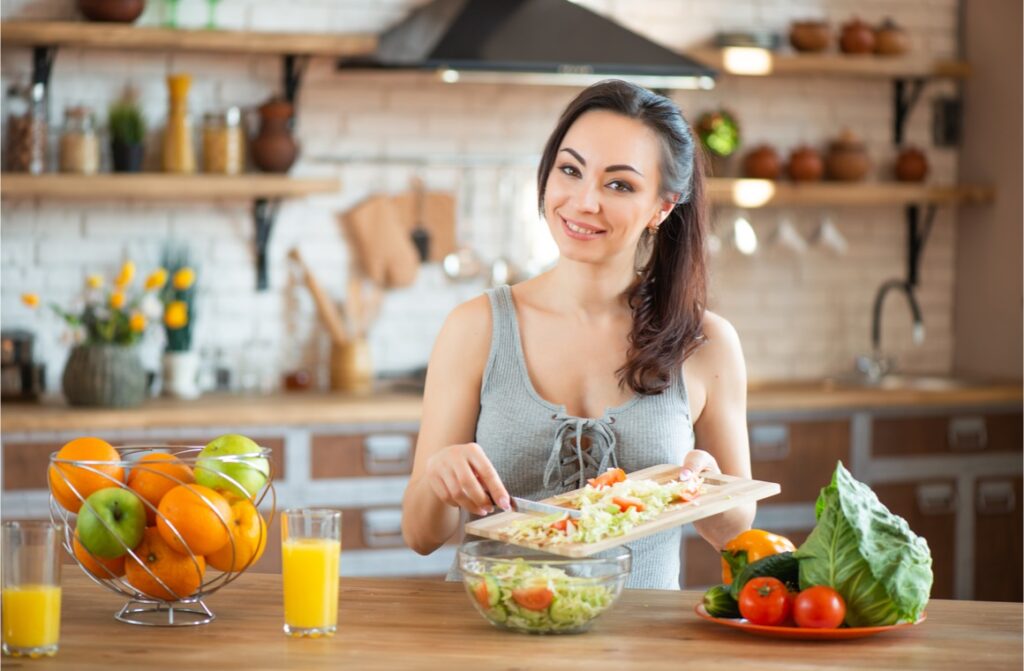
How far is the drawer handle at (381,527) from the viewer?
3930 millimetres

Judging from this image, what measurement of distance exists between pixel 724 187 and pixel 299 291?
149cm

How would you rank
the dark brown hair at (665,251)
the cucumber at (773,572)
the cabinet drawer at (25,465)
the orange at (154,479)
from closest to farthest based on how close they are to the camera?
the orange at (154,479) → the cucumber at (773,572) → the dark brown hair at (665,251) → the cabinet drawer at (25,465)

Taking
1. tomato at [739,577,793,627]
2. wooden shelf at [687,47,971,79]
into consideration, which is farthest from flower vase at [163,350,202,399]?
tomato at [739,577,793,627]

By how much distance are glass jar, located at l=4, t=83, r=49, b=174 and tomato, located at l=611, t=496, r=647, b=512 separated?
2.86 m

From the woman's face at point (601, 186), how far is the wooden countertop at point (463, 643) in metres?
0.63

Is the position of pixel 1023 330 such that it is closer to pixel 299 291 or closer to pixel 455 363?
pixel 299 291

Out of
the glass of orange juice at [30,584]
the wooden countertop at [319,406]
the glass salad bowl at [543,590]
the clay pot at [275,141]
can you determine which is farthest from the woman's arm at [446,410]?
the clay pot at [275,141]

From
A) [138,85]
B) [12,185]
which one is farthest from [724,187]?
[12,185]

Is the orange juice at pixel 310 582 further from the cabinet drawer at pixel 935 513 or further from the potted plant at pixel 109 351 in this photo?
the cabinet drawer at pixel 935 513

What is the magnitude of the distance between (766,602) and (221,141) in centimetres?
301

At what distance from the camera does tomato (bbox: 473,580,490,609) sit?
5.39 ft

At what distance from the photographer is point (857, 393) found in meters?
4.42

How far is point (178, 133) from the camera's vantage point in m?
4.23

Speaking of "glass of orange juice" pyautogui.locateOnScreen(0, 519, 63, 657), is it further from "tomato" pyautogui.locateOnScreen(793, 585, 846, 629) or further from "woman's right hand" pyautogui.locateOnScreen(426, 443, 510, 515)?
"tomato" pyautogui.locateOnScreen(793, 585, 846, 629)
